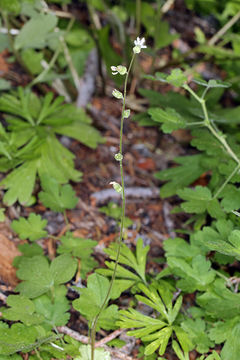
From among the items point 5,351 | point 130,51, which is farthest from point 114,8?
point 5,351

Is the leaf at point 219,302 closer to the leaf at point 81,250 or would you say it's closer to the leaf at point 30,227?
the leaf at point 81,250

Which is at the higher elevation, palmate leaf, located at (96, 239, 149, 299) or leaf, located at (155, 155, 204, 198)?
leaf, located at (155, 155, 204, 198)

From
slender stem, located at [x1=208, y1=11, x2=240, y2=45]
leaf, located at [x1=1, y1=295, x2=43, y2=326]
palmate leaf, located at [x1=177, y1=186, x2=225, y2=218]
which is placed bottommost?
leaf, located at [x1=1, y1=295, x2=43, y2=326]

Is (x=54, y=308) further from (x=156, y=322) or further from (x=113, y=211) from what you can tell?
(x=113, y=211)

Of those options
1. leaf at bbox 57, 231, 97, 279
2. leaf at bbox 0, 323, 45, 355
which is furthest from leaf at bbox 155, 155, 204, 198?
leaf at bbox 0, 323, 45, 355

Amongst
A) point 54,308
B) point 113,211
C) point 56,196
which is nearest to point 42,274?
point 54,308

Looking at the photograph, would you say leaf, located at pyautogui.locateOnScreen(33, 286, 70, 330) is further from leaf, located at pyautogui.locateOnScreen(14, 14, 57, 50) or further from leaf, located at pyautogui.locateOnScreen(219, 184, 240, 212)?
leaf, located at pyautogui.locateOnScreen(14, 14, 57, 50)

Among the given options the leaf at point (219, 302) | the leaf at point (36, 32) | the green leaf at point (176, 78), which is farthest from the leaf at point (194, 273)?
the leaf at point (36, 32)
